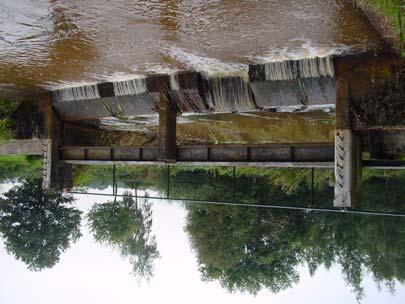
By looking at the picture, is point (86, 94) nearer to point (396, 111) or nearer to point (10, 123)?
point (10, 123)

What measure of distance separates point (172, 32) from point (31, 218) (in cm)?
1909

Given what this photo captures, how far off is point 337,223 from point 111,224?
40.7ft

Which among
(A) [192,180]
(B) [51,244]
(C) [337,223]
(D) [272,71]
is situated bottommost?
(B) [51,244]

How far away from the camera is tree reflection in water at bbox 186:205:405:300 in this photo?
18.9 m

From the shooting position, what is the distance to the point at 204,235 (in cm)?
2191

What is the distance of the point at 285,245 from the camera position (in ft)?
68.1

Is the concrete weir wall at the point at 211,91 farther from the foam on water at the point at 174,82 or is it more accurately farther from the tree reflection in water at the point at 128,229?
the tree reflection in water at the point at 128,229

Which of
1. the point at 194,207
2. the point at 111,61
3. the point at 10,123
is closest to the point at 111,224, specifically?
the point at 194,207

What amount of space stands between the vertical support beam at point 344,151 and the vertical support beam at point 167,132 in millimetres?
3358

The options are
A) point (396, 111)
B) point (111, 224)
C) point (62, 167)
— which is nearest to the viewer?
point (396, 111)

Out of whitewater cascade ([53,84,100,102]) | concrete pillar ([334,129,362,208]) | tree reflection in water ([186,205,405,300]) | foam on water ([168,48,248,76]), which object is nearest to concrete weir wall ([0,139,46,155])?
whitewater cascade ([53,84,100,102])

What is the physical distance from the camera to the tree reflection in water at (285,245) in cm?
1889

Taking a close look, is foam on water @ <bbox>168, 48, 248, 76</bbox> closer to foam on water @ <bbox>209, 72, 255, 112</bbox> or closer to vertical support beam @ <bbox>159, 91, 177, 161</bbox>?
foam on water @ <bbox>209, 72, 255, 112</bbox>

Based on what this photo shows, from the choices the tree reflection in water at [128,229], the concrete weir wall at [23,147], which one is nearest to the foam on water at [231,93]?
the concrete weir wall at [23,147]
